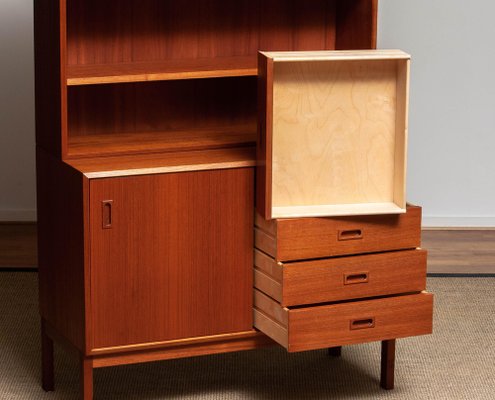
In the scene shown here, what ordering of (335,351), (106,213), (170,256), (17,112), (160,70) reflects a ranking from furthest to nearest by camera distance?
(17,112) → (335,351) → (160,70) → (170,256) → (106,213)

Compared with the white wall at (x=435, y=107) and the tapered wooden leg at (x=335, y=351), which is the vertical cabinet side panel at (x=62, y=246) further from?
the white wall at (x=435, y=107)

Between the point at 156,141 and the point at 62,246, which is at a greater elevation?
the point at 156,141

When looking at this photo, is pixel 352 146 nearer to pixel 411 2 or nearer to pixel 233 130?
pixel 233 130

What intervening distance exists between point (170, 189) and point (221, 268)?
0.86ft

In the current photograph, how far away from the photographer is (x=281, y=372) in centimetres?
345

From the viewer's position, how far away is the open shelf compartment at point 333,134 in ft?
9.51

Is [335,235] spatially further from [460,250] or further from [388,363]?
[460,250]

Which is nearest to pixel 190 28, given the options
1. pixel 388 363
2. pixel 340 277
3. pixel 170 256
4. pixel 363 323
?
pixel 170 256

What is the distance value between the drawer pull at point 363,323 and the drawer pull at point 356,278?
3.8 inches

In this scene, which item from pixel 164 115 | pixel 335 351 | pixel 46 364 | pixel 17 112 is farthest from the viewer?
pixel 17 112

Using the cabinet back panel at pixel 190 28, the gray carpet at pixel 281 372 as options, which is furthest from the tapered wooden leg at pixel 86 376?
the cabinet back panel at pixel 190 28

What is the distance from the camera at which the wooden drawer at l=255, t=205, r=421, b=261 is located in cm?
295

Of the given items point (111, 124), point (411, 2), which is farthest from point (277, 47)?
point (411, 2)

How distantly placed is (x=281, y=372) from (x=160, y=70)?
0.95 meters
